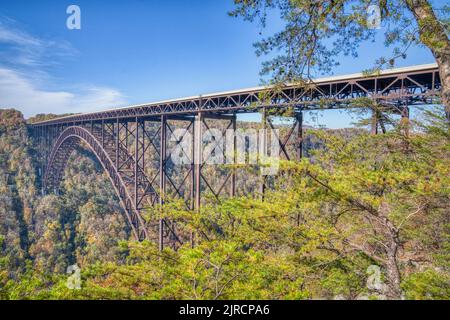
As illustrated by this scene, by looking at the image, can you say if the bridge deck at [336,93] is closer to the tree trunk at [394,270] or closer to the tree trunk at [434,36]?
the tree trunk at [434,36]

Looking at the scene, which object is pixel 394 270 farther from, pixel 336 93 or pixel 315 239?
pixel 336 93

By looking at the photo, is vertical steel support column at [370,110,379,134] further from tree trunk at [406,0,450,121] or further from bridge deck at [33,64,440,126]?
tree trunk at [406,0,450,121]

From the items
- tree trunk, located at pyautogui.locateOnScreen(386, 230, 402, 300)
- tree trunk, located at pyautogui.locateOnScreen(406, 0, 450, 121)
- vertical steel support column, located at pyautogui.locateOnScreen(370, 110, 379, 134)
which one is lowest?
tree trunk, located at pyautogui.locateOnScreen(386, 230, 402, 300)

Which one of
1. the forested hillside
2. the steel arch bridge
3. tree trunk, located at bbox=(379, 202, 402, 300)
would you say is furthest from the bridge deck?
tree trunk, located at bbox=(379, 202, 402, 300)

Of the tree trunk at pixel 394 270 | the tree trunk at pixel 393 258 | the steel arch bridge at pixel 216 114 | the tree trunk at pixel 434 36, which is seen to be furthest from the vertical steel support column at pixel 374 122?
the tree trunk at pixel 394 270

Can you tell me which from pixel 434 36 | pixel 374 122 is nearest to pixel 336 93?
pixel 374 122
